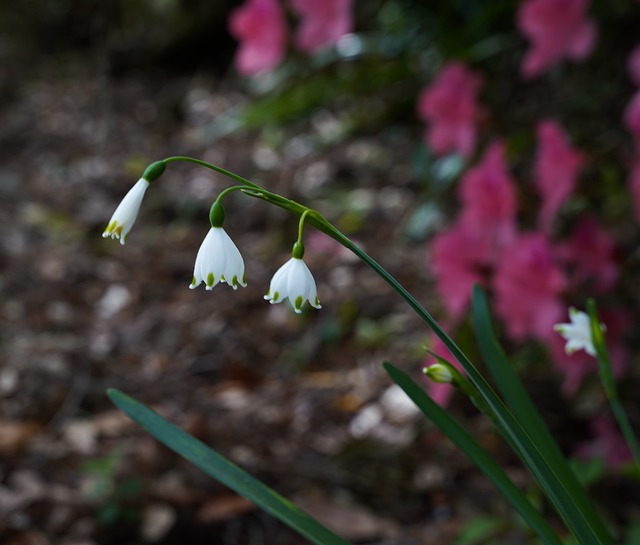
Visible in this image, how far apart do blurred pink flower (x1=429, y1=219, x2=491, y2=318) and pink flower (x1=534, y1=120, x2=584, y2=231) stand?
0.13 m

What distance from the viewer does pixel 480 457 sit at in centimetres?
80

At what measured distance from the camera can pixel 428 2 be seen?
1971 mm

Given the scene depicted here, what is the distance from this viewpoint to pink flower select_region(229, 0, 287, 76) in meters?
1.77

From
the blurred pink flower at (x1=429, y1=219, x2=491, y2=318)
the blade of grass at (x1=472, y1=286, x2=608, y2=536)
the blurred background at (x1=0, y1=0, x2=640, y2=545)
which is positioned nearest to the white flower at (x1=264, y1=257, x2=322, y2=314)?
the blade of grass at (x1=472, y1=286, x2=608, y2=536)

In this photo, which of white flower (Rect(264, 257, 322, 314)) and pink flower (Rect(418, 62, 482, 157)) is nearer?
white flower (Rect(264, 257, 322, 314))

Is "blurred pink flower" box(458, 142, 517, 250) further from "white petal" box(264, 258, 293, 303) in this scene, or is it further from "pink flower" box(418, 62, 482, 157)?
"white petal" box(264, 258, 293, 303)

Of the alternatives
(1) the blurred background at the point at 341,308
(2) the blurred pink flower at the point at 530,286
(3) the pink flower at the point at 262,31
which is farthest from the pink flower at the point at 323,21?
(2) the blurred pink flower at the point at 530,286

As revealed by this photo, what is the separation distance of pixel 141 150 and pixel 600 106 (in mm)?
2398

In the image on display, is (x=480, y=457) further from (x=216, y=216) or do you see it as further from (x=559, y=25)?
(x=559, y=25)

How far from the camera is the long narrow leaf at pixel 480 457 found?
2.51ft

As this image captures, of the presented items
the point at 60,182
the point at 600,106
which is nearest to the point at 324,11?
the point at 600,106

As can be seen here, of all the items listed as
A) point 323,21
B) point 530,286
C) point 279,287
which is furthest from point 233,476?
point 323,21

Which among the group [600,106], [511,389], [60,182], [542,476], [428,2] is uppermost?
[60,182]

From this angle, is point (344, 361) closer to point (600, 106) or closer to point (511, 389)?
point (600, 106)
